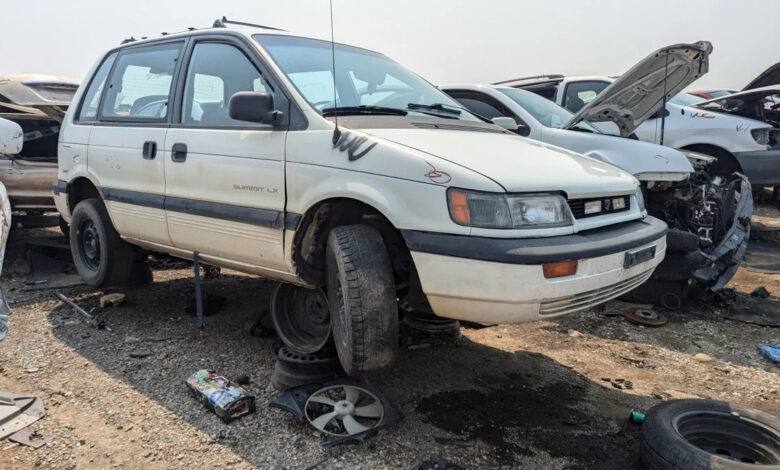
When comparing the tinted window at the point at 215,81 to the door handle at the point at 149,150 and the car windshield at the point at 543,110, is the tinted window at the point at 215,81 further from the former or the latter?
the car windshield at the point at 543,110

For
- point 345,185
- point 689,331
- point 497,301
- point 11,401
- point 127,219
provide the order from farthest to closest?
point 689,331 → point 127,219 → point 11,401 → point 345,185 → point 497,301

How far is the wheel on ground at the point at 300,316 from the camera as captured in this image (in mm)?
3220

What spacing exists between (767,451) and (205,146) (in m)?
3.16

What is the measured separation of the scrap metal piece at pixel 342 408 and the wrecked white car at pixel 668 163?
2.96 meters

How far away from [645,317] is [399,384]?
2322mm

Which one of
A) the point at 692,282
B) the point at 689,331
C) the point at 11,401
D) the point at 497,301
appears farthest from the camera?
the point at 692,282

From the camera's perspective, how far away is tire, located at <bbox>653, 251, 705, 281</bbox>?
181 inches

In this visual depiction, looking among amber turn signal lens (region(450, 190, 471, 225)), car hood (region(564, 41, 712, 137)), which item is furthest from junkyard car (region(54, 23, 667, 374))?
car hood (region(564, 41, 712, 137))

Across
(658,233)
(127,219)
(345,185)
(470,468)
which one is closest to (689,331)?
(658,233)

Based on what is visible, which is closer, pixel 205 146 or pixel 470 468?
pixel 470 468

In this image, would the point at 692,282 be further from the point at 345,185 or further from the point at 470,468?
the point at 345,185

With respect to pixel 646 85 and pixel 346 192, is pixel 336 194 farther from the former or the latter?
pixel 646 85

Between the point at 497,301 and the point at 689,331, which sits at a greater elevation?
the point at 497,301

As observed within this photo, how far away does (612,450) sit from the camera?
8.54 feet
